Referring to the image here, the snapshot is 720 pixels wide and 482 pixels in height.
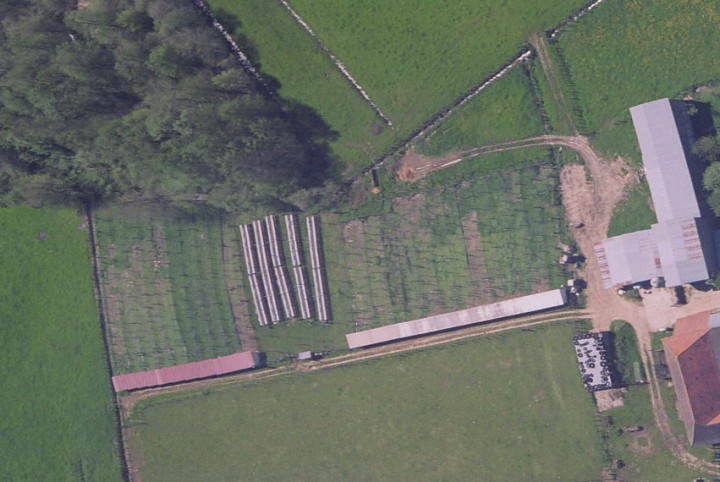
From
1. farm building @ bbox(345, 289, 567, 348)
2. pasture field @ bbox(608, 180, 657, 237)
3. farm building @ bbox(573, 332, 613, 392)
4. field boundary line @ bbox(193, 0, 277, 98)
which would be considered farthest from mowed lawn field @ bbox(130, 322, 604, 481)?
field boundary line @ bbox(193, 0, 277, 98)

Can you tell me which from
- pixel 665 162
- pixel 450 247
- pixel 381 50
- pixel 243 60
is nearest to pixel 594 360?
pixel 450 247

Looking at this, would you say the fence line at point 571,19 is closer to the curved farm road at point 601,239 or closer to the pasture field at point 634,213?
the curved farm road at point 601,239

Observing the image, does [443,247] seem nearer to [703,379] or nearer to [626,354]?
[626,354]

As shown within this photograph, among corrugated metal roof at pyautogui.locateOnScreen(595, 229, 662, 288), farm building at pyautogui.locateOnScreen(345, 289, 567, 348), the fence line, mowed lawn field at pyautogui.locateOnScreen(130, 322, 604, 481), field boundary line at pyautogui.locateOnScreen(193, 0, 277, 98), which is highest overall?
field boundary line at pyautogui.locateOnScreen(193, 0, 277, 98)

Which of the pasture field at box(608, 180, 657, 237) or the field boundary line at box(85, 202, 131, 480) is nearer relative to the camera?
the pasture field at box(608, 180, 657, 237)

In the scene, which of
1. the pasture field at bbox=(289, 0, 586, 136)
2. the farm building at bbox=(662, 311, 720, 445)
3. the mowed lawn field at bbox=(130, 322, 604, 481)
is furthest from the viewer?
the pasture field at bbox=(289, 0, 586, 136)

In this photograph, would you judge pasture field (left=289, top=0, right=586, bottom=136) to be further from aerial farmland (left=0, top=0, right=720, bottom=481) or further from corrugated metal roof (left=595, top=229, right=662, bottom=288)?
corrugated metal roof (left=595, top=229, right=662, bottom=288)
